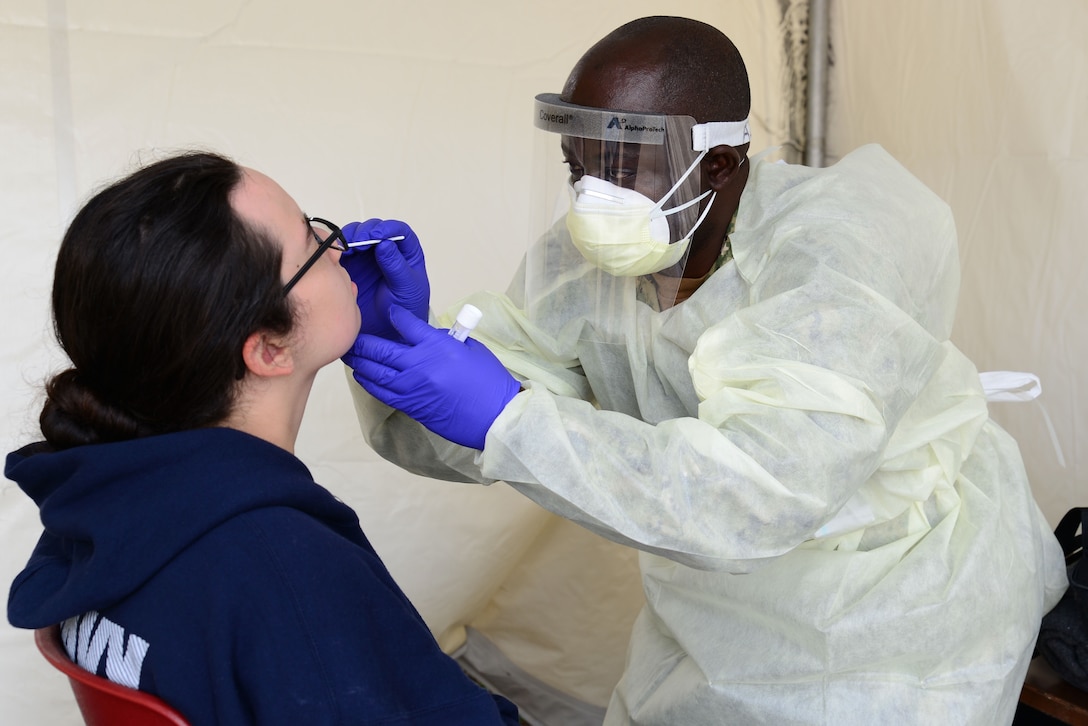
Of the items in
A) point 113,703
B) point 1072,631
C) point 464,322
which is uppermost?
point 464,322

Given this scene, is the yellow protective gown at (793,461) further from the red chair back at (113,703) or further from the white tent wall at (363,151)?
the white tent wall at (363,151)

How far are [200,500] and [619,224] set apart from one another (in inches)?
24.0

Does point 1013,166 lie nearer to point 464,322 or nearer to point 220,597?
point 464,322

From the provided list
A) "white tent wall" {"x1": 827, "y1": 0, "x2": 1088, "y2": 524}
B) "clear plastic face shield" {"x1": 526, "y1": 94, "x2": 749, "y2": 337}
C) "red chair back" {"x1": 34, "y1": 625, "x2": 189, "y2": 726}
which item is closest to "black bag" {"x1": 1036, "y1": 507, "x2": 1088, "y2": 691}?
"white tent wall" {"x1": 827, "y1": 0, "x2": 1088, "y2": 524}

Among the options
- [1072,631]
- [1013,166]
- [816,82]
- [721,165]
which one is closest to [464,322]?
[721,165]

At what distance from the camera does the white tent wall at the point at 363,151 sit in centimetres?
153

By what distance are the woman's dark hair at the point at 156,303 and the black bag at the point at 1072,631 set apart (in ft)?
3.82

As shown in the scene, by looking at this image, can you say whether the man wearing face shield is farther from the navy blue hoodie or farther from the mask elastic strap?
the navy blue hoodie

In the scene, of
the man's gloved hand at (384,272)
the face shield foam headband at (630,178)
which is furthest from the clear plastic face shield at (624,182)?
the man's gloved hand at (384,272)

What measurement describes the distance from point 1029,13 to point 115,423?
1709 millimetres

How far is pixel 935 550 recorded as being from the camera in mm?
1220

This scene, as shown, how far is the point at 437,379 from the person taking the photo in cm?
100

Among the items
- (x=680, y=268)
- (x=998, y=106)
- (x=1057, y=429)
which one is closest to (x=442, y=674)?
(x=680, y=268)

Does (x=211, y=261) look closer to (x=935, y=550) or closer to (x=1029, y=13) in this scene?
(x=935, y=550)
